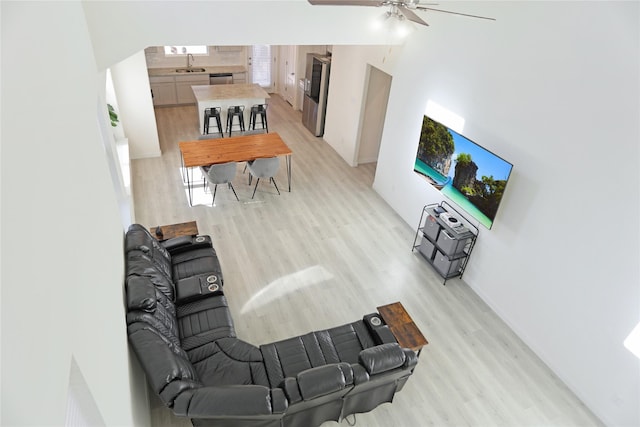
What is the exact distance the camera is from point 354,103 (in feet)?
25.2

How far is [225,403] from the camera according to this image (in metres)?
2.82

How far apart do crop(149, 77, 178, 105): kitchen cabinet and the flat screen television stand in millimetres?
7639

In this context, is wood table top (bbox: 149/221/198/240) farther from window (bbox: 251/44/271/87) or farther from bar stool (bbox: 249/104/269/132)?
window (bbox: 251/44/271/87)

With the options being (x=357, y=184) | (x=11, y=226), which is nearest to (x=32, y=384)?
(x=11, y=226)

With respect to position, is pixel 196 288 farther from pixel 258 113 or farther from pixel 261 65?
pixel 261 65

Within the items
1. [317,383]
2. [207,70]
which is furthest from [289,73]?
[317,383]

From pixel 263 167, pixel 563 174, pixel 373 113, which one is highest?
pixel 563 174

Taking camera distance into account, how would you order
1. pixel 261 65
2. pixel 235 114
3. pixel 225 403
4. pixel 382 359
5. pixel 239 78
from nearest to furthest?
pixel 225 403 → pixel 382 359 → pixel 235 114 → pixel 239 78 → pixel 261 65

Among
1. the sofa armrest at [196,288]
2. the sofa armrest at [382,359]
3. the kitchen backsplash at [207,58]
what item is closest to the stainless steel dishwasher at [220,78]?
the kitchen backsplash at [207,58]

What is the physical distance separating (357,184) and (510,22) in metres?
3.90

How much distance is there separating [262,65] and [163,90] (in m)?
3.03

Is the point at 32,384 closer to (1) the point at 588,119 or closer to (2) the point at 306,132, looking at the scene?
(1) the point at 588,119

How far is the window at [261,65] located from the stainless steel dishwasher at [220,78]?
1050 millimetres

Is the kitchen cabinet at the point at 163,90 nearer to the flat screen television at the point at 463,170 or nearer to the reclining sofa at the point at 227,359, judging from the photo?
the reclining sofa at the point at 227,359
